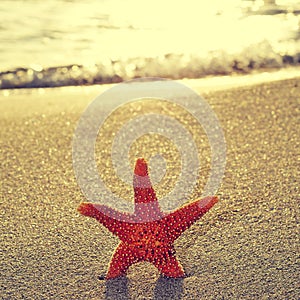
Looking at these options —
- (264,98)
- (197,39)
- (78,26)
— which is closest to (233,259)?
(264,98)

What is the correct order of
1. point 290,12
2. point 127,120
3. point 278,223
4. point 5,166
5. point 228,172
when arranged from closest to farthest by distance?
1. point 278,223
2. point 228,172
3. point 5,166
4. point 127,120
5. point 290,12

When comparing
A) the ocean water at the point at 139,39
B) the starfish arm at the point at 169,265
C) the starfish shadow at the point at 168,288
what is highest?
the ocean water at the point at 139,39

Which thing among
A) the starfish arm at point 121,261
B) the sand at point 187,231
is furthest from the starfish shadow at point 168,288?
the starfish arm at point 121,261

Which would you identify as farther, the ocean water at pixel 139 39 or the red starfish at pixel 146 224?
the ocean water at pixel 139 39

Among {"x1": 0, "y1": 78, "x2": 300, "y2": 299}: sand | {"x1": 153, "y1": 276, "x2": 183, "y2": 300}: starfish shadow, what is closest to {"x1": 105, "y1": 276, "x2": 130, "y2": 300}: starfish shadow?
{"x1": 0, "y1": 78, "x2": 300, "y2": 299}: sand

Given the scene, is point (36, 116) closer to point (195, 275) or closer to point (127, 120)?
point (127, 120)

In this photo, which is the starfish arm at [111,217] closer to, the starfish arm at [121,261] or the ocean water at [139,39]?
the starfish arm at [121,261]
